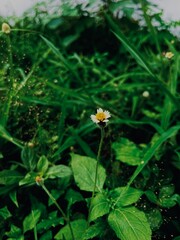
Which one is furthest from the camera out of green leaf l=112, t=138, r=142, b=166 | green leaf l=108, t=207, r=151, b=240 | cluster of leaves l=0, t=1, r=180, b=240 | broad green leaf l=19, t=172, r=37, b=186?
green leaf l=112, t=138, r=142, b=166

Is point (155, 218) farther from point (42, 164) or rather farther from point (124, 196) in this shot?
point (42, 164)

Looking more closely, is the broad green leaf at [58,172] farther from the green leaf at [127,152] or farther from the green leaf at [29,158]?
the green leaf at [127,152]

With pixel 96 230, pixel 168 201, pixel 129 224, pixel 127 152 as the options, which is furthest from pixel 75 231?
pixel 127 152

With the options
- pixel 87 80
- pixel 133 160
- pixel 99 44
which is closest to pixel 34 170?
pixel 133 160

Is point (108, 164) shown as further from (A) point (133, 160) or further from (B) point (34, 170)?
(B) point (34, 170)

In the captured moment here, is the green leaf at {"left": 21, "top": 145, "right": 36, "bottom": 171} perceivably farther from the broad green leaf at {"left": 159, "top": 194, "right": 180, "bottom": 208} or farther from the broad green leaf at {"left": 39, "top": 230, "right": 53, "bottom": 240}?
the broad green leaf at {"left": 159, "top": 194, "right": 180, "bottom": 208}

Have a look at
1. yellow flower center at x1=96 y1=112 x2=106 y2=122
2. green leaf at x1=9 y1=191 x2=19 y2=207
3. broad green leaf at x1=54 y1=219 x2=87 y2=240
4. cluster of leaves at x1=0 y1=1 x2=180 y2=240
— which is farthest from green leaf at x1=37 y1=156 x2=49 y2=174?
yellow flower center at x1=96 y1=112 x2=106 y2=122
